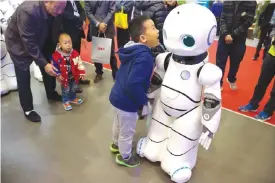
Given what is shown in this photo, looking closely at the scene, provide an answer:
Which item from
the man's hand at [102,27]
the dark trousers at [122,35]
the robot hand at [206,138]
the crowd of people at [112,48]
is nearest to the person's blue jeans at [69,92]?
the crowd of people at [112,48]

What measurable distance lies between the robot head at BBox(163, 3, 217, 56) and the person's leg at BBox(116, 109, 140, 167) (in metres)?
0.52

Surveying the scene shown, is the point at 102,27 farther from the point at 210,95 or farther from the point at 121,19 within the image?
the point at 210,95

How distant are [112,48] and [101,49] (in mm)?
179

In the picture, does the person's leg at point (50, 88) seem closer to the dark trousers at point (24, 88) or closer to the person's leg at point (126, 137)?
the dark trousers at point (24, 88)

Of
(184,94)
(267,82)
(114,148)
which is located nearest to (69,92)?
(114,148)

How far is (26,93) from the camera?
2311 millimetres

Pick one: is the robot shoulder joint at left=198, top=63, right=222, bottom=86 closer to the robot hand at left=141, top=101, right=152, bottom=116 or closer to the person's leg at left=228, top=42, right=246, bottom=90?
the robot hand at left=141, top=101, right=152, bottom=116

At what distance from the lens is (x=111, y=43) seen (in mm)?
2842

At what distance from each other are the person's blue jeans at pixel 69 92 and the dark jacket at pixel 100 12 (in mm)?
704

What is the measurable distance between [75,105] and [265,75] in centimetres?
181

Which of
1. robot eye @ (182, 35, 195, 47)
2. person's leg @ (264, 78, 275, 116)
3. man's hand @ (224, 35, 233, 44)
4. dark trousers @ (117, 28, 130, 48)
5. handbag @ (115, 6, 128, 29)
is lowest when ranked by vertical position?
person's leg @ (264, 78, 275, 116)

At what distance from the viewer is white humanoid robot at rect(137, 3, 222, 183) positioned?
4.68 feet

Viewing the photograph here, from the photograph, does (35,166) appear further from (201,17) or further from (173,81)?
(201,17)

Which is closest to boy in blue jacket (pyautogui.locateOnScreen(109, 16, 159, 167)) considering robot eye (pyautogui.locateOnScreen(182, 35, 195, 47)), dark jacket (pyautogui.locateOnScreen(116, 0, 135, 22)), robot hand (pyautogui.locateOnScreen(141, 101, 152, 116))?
robot hand (pyautogui.locateOnScreen(141, 101, 152, 116))
